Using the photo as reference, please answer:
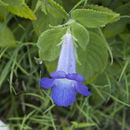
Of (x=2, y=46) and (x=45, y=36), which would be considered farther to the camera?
(x=2, y=46)

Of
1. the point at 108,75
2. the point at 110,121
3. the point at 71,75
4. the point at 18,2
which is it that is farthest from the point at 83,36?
the point at 110,121

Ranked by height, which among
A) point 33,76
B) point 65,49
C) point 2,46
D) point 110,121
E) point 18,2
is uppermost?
point 18,2

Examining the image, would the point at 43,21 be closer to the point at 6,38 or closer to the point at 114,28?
the point at 6,38

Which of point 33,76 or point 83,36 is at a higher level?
point 83,36

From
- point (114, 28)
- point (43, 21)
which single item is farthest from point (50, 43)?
point (114, 28)

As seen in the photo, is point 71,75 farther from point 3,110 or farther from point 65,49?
point 3,110

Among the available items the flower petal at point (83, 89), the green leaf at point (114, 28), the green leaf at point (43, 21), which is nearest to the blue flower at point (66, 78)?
the flower petal at point (83, 89)

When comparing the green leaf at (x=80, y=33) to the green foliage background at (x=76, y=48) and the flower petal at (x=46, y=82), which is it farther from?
the flower petal at (x=46, y=82)

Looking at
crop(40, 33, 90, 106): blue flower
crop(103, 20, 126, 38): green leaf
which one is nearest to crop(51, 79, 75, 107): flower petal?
crop(40, 33, 90, 106): blue flower
